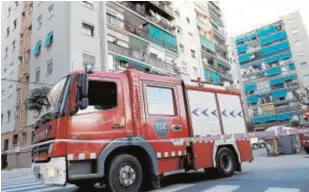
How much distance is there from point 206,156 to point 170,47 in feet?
84.9

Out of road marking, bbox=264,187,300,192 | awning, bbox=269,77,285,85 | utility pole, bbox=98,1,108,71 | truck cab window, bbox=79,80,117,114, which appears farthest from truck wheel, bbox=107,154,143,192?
awning, bbox=269,77,285,85

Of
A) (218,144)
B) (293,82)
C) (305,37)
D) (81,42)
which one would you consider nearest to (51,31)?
(81,42)

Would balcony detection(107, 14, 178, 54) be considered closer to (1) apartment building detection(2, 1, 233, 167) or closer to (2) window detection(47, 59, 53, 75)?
(1) apartment building detection(2, 1, 233, 167)

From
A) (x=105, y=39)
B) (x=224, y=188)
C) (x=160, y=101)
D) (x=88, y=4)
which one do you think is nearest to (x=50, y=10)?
(x=88, y=4)

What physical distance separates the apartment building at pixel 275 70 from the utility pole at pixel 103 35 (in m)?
43.3

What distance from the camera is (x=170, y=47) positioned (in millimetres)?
32719

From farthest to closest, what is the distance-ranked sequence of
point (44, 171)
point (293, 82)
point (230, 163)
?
point (293, 82) < point (230, 163) < point (44, 171)

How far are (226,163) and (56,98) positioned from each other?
5.01 metres

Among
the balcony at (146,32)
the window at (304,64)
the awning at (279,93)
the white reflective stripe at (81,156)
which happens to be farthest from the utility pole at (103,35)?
the window at (304,64)

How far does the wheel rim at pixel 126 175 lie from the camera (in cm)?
584

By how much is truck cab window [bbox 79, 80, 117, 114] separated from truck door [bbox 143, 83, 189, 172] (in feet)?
2.81

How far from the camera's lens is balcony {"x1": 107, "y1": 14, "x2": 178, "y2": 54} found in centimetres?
2611

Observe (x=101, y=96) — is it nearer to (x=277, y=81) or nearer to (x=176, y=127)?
(x=176, y=127)

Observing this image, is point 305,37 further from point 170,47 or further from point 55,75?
point 55,75
